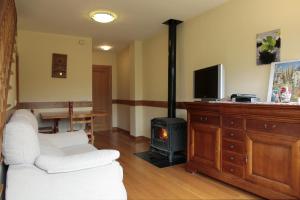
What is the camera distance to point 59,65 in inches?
194

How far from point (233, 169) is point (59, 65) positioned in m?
4.00

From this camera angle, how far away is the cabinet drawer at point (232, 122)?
2547 millimetres

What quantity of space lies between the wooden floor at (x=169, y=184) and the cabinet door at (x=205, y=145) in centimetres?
24

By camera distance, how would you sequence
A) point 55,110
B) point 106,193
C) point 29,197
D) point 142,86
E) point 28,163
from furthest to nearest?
point 142,86 → point 55,110 → point 106,193 → point 28,163 → point 29,197

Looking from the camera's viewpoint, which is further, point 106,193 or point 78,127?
point 78,127

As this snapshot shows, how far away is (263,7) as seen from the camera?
2820 millimetres

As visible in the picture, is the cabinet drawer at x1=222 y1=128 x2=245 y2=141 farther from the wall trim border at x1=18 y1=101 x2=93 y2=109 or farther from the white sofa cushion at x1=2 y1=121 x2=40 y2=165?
the wall trim border at x1=18 y1=101 x2=93 y2=109

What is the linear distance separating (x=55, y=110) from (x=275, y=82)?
417cm

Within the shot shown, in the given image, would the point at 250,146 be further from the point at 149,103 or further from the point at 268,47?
the point at 149,103

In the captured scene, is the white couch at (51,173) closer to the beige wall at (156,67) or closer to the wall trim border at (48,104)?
the beige wall at (156,67)

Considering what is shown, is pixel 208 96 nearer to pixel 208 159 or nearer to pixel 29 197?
pixel 208 159

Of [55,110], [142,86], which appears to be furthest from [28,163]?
[142,86]

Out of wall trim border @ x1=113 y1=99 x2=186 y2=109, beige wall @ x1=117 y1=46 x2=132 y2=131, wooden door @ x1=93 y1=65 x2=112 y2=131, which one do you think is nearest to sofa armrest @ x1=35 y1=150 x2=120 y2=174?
wall trim border @ x1=113 y1=99 x2=186 y2=109

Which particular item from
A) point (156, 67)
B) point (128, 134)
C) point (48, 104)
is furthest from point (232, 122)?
point (128, 134)
